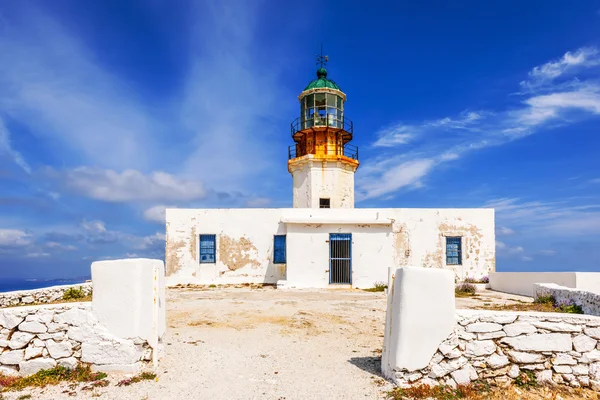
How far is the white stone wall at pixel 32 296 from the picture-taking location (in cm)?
1236

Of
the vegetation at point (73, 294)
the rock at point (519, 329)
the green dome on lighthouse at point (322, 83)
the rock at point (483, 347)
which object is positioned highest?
the green dome on lighthouse at point (322, 83)

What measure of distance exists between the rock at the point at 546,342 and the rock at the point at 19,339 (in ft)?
20.6

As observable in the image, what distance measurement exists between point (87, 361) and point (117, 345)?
448mm

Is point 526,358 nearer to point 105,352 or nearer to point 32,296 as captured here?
point 105,352

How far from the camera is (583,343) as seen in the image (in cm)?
525

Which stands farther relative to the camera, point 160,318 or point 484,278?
point 484,278

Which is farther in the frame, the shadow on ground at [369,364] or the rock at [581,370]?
the shadow on ground at [369,364]

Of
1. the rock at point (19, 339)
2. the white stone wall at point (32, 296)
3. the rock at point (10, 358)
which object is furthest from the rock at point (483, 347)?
the white stone wall at point (32, 296)

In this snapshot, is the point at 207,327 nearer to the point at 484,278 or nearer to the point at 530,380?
the point at 530,380

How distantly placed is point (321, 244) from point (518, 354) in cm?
1159

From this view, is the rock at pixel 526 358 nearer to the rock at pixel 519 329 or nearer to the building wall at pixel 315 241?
the rock at pixel 519 329

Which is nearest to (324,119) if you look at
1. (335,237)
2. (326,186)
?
(326,186)

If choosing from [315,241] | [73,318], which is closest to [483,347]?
[73,318]

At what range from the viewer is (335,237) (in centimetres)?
1681
